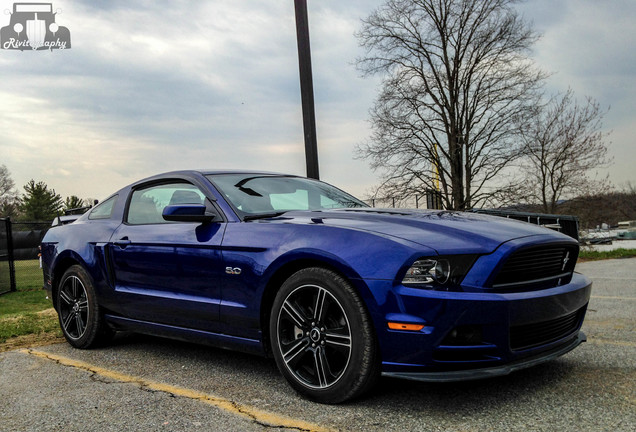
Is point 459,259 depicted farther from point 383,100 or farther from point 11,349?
point 383,100

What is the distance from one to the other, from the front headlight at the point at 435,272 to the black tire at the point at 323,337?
32 cm

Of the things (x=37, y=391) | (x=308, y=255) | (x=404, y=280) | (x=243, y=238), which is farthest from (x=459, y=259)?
(x=37, y=391)

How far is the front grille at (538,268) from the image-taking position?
3.10m

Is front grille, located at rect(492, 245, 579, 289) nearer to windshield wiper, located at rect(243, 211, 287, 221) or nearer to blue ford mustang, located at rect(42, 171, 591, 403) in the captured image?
blue ford mustang, located at rect(42, 171, 591, 403)

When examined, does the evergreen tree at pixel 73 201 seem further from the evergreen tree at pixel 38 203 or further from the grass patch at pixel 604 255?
the grass patch at pixel 604 255

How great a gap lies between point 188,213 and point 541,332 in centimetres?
236

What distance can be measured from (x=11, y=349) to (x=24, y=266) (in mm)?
20699

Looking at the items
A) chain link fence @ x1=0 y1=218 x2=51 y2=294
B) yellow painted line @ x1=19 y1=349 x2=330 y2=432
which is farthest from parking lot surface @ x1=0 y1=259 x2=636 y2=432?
chain link fence @ x1=0 y1=218 x2=51 y2=294

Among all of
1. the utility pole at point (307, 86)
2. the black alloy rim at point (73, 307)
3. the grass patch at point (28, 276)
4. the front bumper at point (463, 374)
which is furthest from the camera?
the grass patch at point (28, 276)

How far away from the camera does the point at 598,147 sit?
22.1 meters

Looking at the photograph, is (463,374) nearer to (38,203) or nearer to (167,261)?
(167,261)

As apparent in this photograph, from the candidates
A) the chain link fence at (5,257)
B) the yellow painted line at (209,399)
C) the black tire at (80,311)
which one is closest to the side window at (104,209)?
the black tire at (80,311)

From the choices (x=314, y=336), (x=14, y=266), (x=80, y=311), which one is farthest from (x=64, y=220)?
(x=14, y=266)

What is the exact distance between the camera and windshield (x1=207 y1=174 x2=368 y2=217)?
4129 mm
